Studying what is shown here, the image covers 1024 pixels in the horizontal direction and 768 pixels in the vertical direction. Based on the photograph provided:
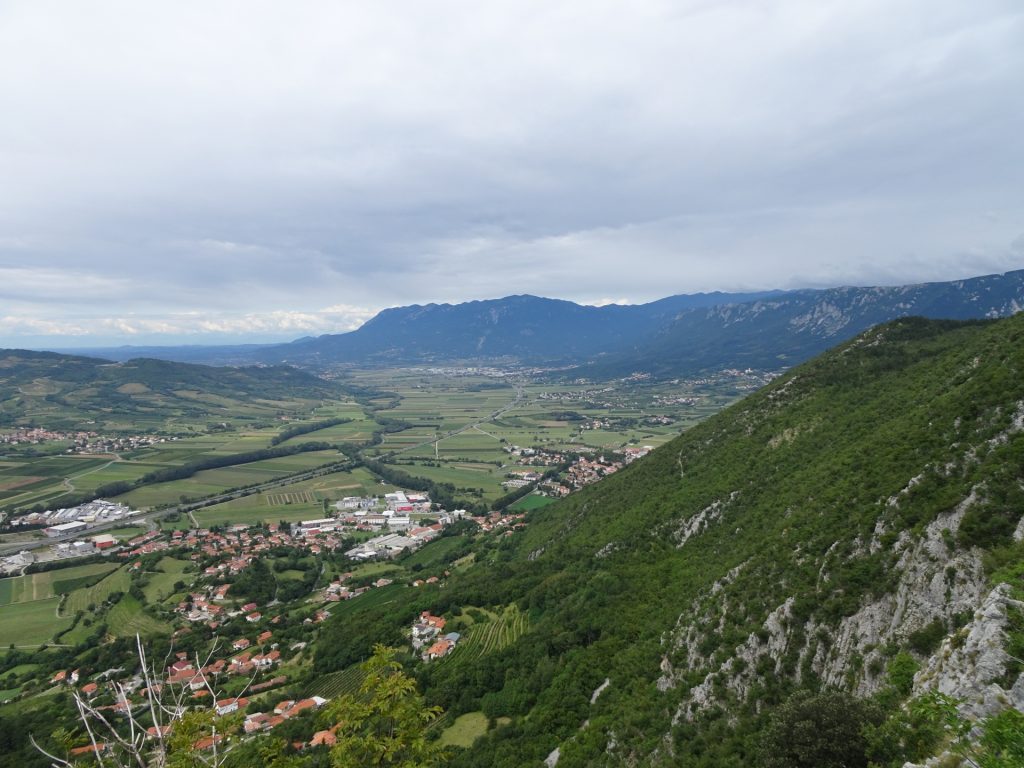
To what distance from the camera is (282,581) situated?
2697 inches

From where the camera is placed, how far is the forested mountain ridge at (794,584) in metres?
14.3

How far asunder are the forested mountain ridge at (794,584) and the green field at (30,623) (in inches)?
1494

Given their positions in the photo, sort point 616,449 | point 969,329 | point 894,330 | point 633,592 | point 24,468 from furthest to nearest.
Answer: point 616,449, point 24,468, point 894,330, point 969,329, point 633,592

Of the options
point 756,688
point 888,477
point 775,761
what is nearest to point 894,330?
point 888,477

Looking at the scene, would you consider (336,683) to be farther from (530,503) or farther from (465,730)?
(530,503)

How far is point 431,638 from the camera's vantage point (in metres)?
42.0

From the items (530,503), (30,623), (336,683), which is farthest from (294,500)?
(336,683)

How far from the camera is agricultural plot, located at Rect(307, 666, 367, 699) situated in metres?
40.3

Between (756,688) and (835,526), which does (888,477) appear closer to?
(835,526)

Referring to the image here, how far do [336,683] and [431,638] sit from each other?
29.7ft

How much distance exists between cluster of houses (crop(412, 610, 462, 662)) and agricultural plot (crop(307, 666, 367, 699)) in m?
5.63

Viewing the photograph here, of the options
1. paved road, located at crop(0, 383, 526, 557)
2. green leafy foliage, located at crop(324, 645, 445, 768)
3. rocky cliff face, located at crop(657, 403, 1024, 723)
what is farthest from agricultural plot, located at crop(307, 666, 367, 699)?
paved road, located at crop(0, 383, 526, 557)

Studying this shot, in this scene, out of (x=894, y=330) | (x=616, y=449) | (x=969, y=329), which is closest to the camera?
(x=969, y=329)

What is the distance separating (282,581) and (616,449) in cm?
8903
